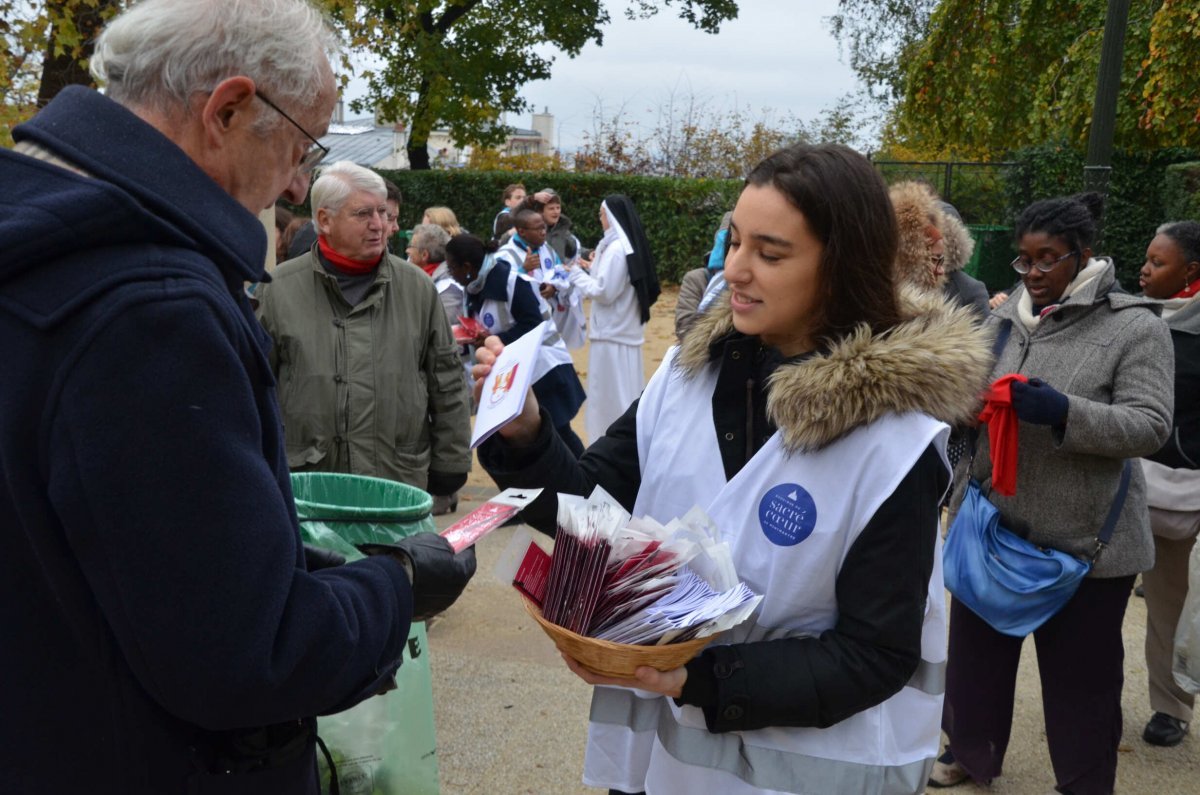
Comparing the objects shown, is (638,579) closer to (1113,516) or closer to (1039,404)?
(1039,404)

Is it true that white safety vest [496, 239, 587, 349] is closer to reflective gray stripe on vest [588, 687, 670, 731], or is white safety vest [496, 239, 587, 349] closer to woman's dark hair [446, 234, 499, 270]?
woman's dark hair [446, 234, 499, 270]

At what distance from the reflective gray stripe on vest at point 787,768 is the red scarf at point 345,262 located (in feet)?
8.96

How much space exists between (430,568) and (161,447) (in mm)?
590

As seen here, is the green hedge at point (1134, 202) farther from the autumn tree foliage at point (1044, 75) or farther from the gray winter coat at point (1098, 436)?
the gray winter coat at point (1098, 436)

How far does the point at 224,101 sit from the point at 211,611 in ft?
2.31

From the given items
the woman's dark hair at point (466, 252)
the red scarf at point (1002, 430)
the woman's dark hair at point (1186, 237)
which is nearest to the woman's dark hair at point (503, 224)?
the woman's dark hair at point (466, 252)

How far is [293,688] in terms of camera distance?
54.3 inches

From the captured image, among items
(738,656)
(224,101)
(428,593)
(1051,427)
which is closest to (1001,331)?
(1051,427)

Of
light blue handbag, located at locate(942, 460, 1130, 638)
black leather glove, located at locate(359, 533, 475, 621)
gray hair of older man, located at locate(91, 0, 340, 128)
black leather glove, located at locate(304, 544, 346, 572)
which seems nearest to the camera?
gray hair of older man, located at locate(91, 0, 340, 128)

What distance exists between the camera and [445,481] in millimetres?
4590

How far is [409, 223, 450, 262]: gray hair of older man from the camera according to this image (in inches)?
366

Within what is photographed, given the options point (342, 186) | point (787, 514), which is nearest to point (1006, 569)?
point (787, 514)

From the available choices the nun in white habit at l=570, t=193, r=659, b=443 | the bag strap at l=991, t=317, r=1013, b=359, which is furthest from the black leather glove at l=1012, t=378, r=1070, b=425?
the nun in white habit at l=570, t=193, r=659, b=443

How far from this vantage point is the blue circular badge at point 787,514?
1930mm
